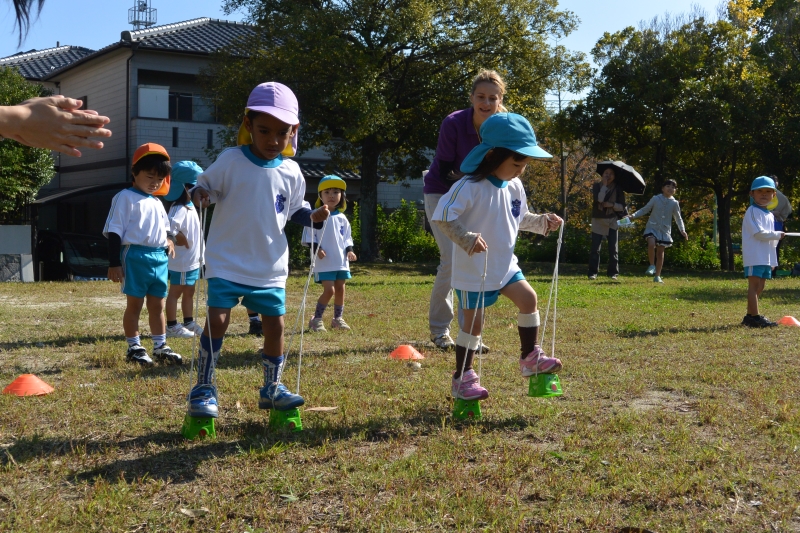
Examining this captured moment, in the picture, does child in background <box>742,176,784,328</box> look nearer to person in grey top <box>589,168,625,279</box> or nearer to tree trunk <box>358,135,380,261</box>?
person in grey top <box>589,168,625,279</box>

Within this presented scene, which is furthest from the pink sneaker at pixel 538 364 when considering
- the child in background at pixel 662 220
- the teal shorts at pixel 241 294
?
the child in background at pixel 662 220

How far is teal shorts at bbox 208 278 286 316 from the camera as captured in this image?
13.5 feet

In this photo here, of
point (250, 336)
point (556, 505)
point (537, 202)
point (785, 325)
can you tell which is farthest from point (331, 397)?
point (537, 202)

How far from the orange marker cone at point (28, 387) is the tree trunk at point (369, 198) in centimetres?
1717

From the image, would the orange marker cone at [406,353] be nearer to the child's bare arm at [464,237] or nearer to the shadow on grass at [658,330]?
the child's bare arm at [464,237]

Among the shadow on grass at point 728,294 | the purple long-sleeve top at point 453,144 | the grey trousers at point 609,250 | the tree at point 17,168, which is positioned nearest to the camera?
the purple long-sleeve top at point 453,144

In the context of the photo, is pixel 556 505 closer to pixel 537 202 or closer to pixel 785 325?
pixel 785 325

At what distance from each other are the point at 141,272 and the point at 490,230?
314cm

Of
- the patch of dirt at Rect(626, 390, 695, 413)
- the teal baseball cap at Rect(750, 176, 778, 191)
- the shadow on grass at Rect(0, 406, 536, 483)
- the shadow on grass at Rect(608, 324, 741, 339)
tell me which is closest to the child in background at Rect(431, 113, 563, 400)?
the shadow on grass at Rect(0, 406, 536, 483)

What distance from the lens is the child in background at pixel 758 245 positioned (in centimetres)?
842

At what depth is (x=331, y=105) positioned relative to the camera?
63.3 ft

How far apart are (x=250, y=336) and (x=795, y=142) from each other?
1603 cm

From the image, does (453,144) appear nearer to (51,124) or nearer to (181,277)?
(181,277)

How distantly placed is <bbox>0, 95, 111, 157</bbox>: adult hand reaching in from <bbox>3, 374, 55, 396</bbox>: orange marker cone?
2.62 metres
